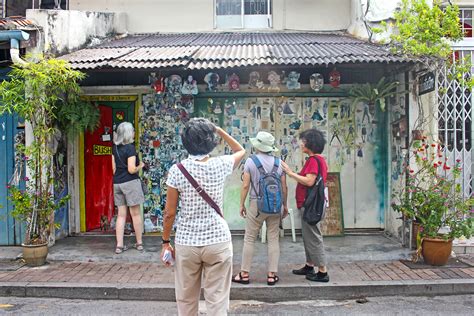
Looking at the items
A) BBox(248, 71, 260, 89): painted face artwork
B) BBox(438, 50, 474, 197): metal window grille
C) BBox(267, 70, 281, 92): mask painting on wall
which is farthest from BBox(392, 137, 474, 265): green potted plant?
BBox(248, 71, 260, 89): painted face artwork

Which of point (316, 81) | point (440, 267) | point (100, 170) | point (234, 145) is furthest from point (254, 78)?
point (440, 267)

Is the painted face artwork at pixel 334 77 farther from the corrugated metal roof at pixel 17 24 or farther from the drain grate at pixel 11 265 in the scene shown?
the drain grate at pixel 11 265

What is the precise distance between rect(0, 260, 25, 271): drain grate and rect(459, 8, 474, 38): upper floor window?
26.1 feet

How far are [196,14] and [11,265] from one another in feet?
18.7

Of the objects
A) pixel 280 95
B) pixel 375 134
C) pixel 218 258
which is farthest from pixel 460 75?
pixel 218 258

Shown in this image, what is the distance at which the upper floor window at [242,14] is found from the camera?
913 centimetres

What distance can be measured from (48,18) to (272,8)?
4.26 m

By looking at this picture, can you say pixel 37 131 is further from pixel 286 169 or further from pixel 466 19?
pixel 466 19

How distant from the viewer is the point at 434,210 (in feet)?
20.4

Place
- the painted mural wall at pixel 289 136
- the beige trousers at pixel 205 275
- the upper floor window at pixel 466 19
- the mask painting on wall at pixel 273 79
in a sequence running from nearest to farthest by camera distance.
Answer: the beige trousers at pixel 205 275
the mask painting on wall at pixel 273 79
the upper floor window at pixel 466 19
the painted mural wall at pixel 289 136

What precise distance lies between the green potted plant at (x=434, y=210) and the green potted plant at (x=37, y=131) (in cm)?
505

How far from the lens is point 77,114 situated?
721 centimetres

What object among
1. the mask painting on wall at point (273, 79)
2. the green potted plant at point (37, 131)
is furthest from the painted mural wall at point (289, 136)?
the green potted plant at point (37, 131)

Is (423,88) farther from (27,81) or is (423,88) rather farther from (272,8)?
(27,81)
